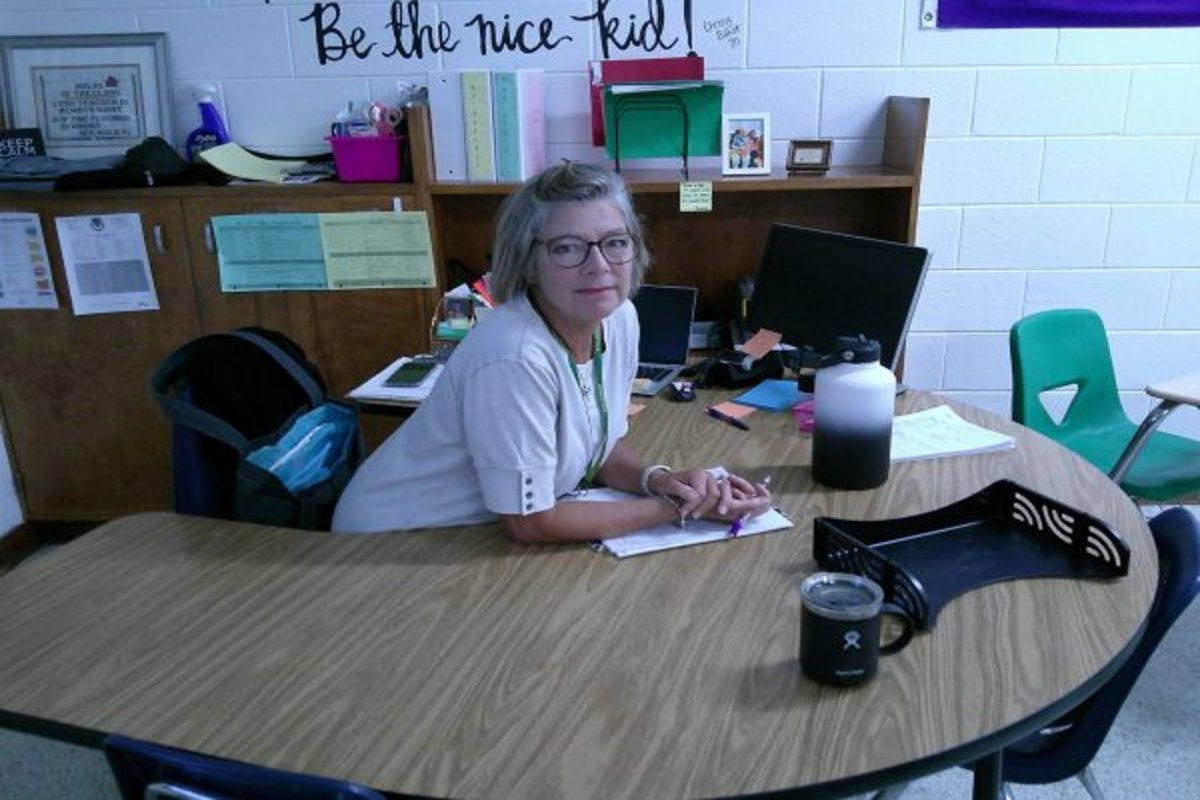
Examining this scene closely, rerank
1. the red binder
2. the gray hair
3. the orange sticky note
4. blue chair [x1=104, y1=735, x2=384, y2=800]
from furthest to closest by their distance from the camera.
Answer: the red binder
the orange sticky note
the gray hair
blue chair [x1=104, y1=735, x2=384, y2=800]

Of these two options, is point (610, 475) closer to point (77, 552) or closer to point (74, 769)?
→ point (77, 552)

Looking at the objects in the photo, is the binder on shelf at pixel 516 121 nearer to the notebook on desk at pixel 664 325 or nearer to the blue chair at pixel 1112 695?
the notebook on desk at pixel 664 325

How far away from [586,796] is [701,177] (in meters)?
1.99

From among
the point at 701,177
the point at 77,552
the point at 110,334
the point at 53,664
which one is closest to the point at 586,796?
the point at 53,664

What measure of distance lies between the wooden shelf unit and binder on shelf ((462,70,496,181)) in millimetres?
51

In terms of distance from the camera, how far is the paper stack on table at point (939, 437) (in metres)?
1.69

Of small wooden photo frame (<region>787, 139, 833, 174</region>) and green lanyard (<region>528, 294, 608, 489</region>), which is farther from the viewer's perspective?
small wooden photo frame (<region>787, 139, 833, 174</region>)

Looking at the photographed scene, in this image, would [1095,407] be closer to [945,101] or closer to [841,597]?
[945,101]

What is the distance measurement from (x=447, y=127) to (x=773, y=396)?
1181 mm

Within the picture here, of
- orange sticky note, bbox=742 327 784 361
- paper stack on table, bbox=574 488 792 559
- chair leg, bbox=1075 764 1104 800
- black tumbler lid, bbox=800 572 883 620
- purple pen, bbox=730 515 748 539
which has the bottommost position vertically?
chair leg, bbox=1075 764 1104 800

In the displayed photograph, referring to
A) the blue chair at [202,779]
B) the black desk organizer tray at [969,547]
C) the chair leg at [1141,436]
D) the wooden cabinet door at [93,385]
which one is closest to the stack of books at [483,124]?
the wooden cabinet door at [93,385]

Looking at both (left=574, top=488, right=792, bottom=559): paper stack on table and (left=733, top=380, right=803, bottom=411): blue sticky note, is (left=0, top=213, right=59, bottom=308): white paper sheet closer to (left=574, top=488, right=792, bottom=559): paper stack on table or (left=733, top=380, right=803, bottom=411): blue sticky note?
(left=733, top=380, right=803, bottom=411): blue sticky note

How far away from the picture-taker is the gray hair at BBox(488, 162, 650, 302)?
1471 millimetres

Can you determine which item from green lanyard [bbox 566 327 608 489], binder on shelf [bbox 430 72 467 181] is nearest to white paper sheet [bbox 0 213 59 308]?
binder on shelf [bbox 430 72 467 181]
